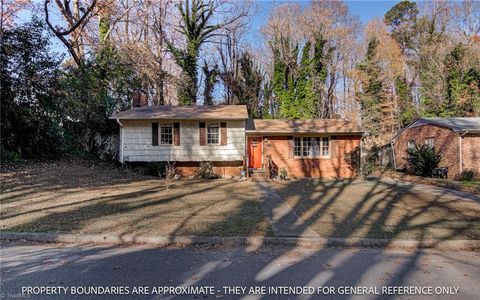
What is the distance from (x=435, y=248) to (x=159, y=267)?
5005 millimetres

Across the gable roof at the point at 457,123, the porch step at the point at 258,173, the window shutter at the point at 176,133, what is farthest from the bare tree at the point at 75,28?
the gable roof at the point at 457,123

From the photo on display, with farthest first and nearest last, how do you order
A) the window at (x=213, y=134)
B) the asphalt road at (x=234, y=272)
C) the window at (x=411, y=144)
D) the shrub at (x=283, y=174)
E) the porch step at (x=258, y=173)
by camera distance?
the window at (x=411, y=144), the window at (x=213, y=134), the porch step at (x=258, y=173), the shrub at (x=283, y=174), the asphalt road at (x=234, y=272)

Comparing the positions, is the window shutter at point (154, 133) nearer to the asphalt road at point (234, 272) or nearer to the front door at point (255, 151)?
the front door at point (255, 151)

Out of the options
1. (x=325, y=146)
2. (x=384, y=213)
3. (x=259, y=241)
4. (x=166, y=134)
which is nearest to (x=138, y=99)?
(x=166, y=134)

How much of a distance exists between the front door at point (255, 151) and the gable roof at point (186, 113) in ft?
5.81

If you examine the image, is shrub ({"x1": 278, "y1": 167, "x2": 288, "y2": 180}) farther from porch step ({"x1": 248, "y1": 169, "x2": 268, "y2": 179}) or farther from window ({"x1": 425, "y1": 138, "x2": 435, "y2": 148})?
window ({"x1": 425, "y1": 138, "x2": 435, "y2": 148})

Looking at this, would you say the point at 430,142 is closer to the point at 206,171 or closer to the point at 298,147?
the point at 298,147

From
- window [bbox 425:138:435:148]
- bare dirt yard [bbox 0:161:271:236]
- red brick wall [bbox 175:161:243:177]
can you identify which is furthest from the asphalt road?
window [bbox 425:138:435:148]

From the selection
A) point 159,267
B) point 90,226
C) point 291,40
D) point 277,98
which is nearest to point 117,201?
point 90,226

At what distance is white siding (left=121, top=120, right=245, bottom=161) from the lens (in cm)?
1847

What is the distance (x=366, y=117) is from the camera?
32.6 metres

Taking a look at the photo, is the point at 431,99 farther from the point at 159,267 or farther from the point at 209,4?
the point at 159,267

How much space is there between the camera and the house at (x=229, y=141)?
1853 centimetres

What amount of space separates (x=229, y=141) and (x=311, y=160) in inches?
199
